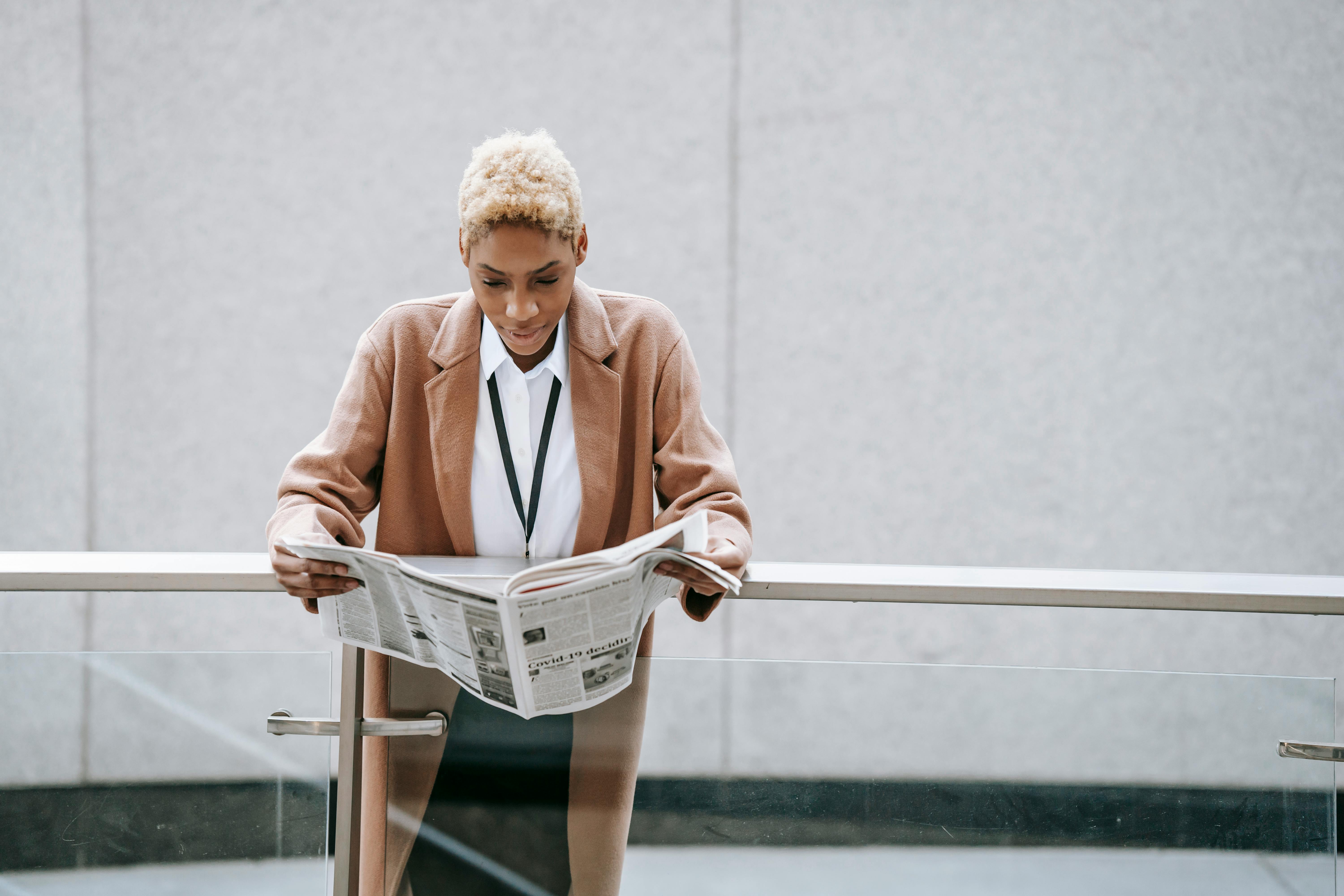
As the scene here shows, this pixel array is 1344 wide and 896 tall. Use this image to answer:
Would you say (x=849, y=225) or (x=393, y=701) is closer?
(x=393, y=701)

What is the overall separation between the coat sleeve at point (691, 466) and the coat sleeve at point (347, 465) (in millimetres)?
455

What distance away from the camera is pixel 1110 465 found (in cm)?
331

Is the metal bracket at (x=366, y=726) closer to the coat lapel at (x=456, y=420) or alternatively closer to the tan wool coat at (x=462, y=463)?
the tan wool coat at (x=462, y=463)

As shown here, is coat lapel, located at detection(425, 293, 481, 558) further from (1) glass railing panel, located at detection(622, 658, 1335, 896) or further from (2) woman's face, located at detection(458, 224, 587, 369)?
(1) glass railing panel, located at detection(622, 658, 1335, 896)

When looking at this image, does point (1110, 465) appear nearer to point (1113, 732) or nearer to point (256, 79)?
point (1113, 732)

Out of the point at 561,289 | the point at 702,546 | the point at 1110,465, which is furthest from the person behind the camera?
the point at 1110,465

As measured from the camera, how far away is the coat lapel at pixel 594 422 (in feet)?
4.67

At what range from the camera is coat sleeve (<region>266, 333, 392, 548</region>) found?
1282 millimetres

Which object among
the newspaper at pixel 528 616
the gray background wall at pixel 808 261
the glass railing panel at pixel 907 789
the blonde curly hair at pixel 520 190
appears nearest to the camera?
the newspaper at pixel 528 616

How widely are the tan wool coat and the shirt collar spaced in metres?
0.01

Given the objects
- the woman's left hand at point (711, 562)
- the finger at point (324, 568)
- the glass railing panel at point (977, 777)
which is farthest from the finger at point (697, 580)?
the finger at point (324, 568)

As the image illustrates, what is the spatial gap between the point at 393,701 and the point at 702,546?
60cm

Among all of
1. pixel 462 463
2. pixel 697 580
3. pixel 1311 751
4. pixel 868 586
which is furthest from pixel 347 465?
pixel 1311 751

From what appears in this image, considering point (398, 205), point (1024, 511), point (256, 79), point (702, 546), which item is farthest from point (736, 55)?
point (702, 546)
